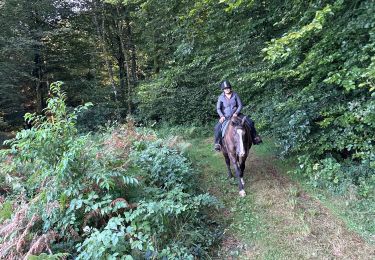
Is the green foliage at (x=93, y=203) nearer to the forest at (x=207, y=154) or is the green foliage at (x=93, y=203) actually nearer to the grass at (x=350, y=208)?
the forest at (x=207, y=154)

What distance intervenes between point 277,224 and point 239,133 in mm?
1908

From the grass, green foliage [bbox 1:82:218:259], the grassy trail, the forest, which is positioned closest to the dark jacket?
the forest

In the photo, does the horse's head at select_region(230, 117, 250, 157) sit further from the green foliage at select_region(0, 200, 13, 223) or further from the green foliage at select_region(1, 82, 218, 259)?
the green foliage at select_region(0, 200, 13, 223)

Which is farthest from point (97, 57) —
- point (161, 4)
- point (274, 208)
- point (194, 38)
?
point (274, 208)

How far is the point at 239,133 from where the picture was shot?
6387 mm

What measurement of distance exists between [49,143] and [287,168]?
5.75 metres

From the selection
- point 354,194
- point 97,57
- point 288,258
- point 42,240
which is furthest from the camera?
point 97,57

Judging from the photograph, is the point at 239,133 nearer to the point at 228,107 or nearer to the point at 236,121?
the point at 236,121

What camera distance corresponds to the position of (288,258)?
4.57 meters

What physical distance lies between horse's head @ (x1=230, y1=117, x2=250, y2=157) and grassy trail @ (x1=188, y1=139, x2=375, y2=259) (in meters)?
1.06

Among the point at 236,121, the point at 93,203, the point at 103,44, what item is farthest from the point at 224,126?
the point at 103,44

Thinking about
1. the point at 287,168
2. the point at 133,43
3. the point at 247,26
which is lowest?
the point at 287,168

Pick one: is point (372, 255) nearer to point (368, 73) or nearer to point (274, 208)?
point (274, 208)

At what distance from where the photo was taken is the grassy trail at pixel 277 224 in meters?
4.69
